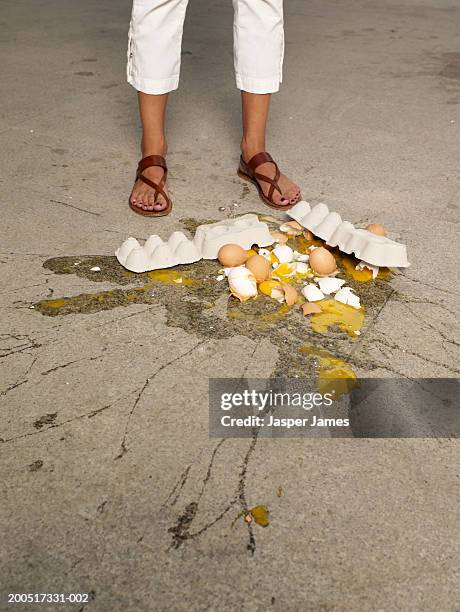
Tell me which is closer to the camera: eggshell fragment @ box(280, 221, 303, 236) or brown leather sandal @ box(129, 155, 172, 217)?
eggshell fragment @ box(280, 221, 303, 236)

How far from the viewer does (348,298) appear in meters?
1.51

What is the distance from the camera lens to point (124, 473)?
1.07m

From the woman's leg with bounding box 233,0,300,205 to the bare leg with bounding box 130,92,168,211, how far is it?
233 mm

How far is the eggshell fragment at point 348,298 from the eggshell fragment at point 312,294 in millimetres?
36

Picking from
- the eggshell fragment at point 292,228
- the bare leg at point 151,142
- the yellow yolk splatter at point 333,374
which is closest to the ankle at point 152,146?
the bare leg at point 151,142

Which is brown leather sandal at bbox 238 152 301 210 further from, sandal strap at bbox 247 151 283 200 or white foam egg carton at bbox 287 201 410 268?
white foam egg carton at bbox 287 201 410 268

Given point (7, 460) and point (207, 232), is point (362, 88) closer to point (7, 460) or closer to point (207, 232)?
point (207, 232)

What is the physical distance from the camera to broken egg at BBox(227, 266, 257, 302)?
1500mm

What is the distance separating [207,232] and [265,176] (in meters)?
0.40

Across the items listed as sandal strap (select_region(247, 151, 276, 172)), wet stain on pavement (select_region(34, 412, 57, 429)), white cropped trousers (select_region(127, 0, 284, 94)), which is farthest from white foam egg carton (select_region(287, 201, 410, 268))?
wet stain on pavement (select_region(34, 412, 57, 429))

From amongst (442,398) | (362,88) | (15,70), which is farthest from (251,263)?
(15,70)

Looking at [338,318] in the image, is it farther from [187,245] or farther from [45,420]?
[45,420]

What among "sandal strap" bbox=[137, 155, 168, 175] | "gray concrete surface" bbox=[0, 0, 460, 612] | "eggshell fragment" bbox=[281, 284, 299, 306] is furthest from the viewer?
"sandal strap" bbox=[137, 155, 168, 175]

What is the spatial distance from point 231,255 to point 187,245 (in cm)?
11
